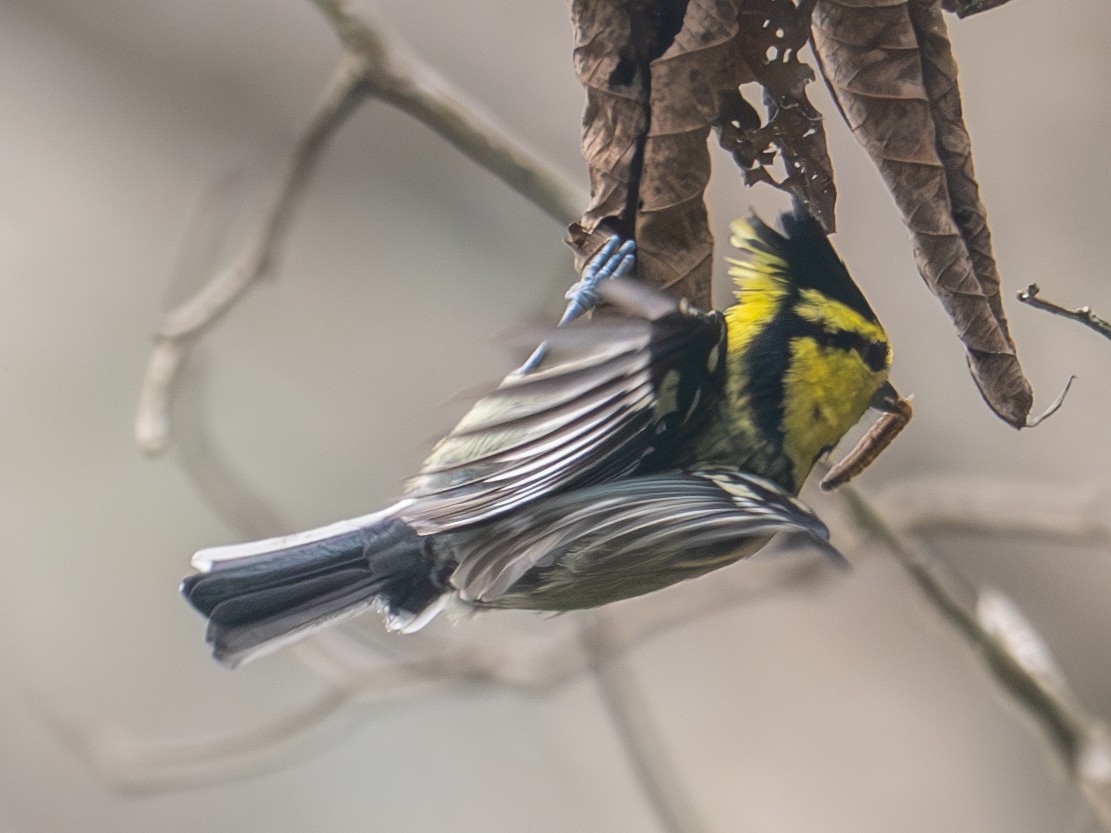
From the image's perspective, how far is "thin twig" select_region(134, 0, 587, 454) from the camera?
31.7 inches

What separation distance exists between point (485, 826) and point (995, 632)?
55.6 inches

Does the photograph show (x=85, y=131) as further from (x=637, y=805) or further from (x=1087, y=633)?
(x=1087, y=633)

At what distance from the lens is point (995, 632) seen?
0.96 m

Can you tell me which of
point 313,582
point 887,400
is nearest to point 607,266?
point 887,400

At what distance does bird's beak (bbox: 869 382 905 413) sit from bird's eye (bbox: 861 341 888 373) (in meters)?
0.02

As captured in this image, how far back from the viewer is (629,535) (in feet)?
1.64

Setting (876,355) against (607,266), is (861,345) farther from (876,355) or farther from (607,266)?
(607,266)

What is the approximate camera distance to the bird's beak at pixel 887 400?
583 millimetres

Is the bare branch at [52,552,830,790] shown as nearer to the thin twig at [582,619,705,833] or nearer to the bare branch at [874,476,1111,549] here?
the thin twig at [582,619,705,833]

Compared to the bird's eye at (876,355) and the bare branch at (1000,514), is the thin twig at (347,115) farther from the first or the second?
the bare branch at (1000,514)

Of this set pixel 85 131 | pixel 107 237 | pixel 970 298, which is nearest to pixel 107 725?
pixel 107 237

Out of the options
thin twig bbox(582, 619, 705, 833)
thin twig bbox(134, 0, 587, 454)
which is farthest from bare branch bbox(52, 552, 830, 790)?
thin twig bbox(134, 0, 587, 454)

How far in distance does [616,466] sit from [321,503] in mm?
1683

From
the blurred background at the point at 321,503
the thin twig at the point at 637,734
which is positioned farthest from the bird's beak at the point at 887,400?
the blurred background at the point at 321,503
